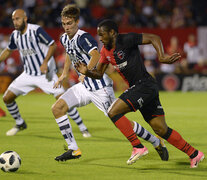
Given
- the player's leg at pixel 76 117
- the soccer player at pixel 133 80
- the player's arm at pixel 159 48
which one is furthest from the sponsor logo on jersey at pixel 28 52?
the player's arm at pixel 159 48

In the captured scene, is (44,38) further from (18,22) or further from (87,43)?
(87,43)

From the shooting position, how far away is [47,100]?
56.3 ft

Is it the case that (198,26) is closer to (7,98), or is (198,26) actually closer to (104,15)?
(104,15)

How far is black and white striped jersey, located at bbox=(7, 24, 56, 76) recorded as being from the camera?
9.22 m

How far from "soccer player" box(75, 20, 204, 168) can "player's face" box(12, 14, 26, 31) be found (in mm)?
3206

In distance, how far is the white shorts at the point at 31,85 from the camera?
362 inches

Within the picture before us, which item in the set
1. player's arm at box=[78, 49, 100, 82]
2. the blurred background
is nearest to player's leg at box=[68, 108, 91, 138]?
player's arm at box=[78, 49, 100, 82]

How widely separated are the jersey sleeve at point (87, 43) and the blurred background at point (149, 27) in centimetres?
1234

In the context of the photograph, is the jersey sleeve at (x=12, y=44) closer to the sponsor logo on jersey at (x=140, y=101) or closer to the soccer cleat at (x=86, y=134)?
the soccer cleat at (x=86, y=134)

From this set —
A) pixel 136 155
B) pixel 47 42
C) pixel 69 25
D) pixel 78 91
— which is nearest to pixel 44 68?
pixel 47 42

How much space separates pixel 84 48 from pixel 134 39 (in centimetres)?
121

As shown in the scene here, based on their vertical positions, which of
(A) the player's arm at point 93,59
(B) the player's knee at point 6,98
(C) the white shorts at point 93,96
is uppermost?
(A) the player's arm at point 93,59

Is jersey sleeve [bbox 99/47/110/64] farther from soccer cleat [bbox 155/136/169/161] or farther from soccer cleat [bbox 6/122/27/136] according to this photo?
soccer cleat [bbox 6/122/27/136]

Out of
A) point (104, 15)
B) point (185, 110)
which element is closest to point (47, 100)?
point (185, 110)
